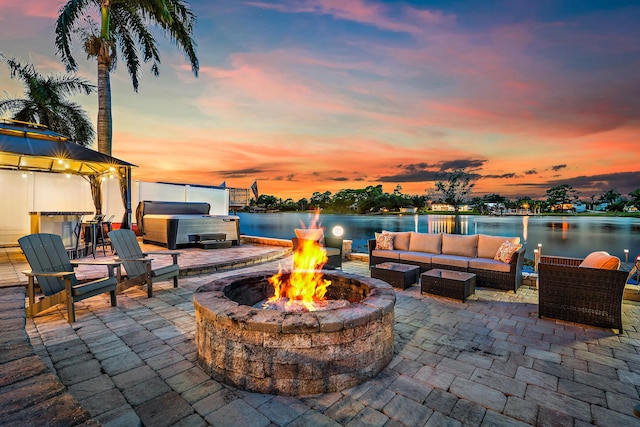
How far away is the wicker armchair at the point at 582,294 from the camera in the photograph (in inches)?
131

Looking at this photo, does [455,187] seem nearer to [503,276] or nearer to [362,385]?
[503,276]

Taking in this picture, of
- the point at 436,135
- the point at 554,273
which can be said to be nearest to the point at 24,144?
the point at 554,273

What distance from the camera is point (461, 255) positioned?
589cm

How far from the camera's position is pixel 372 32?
25.0 ft

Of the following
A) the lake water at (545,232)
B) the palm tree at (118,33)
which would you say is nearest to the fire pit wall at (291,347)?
the palm tree at (118,33)

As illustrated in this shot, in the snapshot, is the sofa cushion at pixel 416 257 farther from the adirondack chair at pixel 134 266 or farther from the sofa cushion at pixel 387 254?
the adirondack chair at pixel 134 266

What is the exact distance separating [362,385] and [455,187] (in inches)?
3034

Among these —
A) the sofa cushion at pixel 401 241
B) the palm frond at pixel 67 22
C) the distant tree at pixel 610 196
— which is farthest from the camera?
the distant tree at pixel 610 196

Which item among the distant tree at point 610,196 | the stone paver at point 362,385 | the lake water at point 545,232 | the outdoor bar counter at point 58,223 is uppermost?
the distant tree at point 610,196

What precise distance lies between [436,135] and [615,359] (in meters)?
12.7

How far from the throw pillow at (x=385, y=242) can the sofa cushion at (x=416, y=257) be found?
46cm

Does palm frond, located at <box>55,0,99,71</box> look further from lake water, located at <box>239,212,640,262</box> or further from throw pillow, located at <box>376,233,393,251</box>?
throw pillow, located at <box>376,233,393,251</box>

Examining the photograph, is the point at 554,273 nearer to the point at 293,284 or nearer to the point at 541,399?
the point at 541,399

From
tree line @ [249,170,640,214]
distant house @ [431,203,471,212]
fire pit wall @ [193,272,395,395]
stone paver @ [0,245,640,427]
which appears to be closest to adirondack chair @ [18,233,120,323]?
stone paver @ [0,245,640,427]
